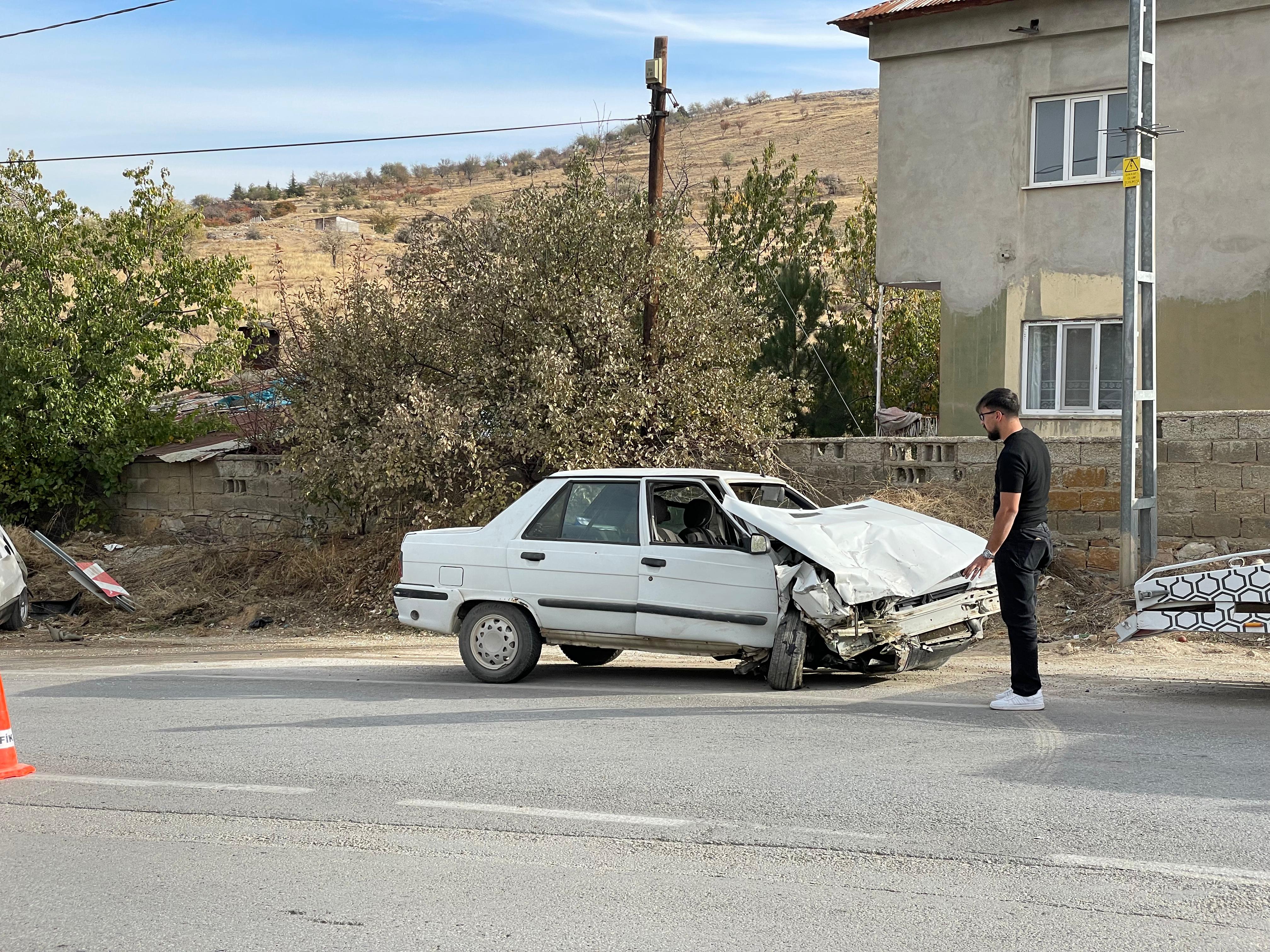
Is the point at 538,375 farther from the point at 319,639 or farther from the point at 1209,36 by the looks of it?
the point at 1209,36

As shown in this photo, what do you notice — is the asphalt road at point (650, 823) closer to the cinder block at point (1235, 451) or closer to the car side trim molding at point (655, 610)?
the car side trim molding at point (655, 610)

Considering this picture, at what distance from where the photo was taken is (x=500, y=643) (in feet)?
31.0

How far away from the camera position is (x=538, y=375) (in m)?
13.9

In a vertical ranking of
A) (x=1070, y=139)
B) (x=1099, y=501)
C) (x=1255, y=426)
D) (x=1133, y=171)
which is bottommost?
(x=1099, y=501)

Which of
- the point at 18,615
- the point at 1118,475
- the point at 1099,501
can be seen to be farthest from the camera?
the point at 18,615

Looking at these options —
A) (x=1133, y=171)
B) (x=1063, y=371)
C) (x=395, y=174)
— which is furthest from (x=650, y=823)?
(x=395, y=174)

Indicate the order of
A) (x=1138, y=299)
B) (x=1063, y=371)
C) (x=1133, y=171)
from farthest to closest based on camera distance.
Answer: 1. (x=1063, y=371)
2. (x=1138, y=299)
3. (x=1133, y=171)

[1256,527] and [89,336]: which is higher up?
[89,336]

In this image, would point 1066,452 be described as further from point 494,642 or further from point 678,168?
point 678,168

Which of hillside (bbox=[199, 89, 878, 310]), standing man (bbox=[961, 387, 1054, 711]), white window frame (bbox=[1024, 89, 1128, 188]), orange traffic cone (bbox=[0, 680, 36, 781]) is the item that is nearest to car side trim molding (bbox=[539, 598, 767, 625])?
standing man (bbox=[961, 387, 1054, 711])

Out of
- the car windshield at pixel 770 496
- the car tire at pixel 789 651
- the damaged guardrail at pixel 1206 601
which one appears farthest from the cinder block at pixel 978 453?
the car tire at pixel 789 651

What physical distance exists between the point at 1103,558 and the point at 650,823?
32.3ft

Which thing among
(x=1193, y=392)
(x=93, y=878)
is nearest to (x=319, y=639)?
(x=93, y=878)

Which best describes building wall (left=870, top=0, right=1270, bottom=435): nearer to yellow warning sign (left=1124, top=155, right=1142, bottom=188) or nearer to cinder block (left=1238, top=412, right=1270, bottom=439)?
cinder block (left=1238, top=412, right=1270, bottom=439)
